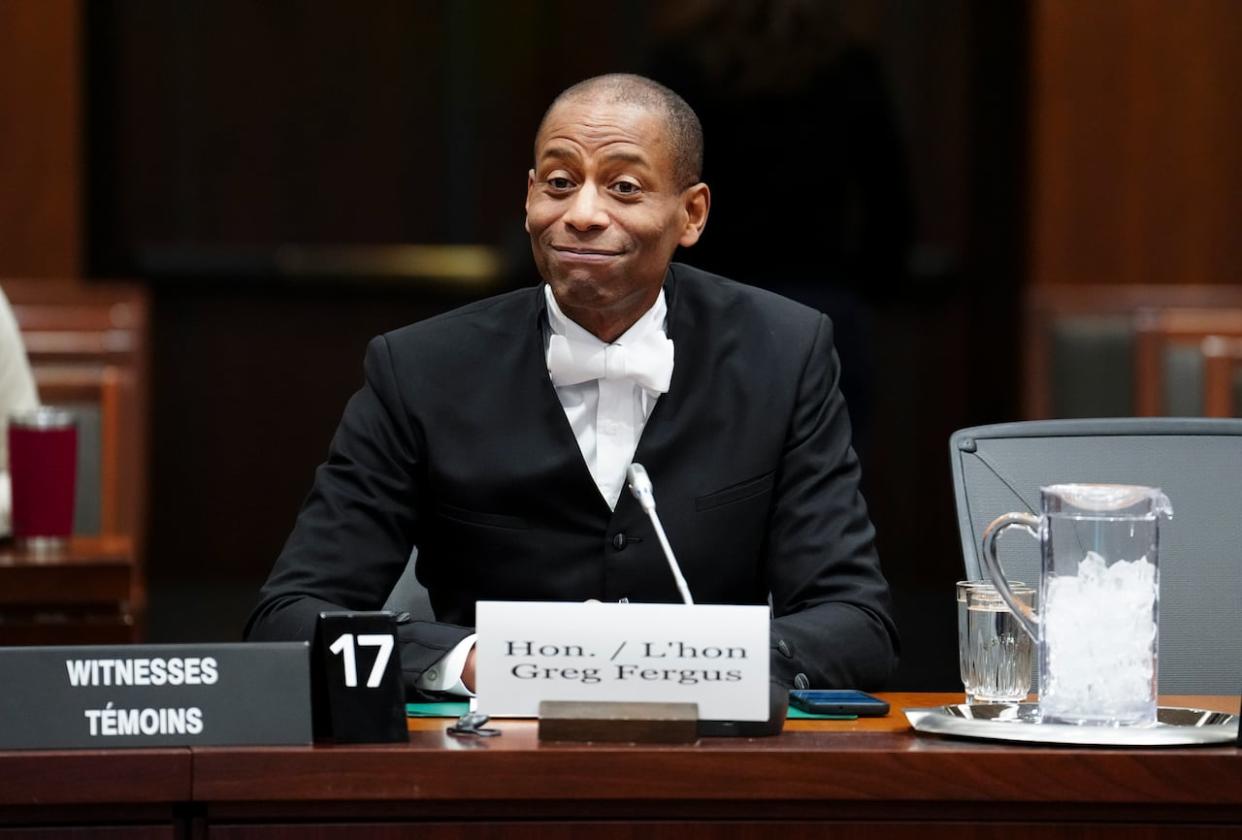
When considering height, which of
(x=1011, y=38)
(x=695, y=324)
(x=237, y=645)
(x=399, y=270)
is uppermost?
(x=1011, y=38)

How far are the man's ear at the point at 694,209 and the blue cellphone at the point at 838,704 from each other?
59 centimetres

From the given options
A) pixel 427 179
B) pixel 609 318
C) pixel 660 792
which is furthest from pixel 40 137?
pixel 660 792

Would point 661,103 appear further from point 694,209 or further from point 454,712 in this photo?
point 454,712

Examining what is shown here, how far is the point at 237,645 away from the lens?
1.51 m

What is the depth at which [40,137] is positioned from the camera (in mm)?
5289

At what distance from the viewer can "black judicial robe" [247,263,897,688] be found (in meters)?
2.07

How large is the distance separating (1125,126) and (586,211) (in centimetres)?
376

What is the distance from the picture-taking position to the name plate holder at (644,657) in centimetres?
152

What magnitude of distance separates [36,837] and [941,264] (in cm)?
432

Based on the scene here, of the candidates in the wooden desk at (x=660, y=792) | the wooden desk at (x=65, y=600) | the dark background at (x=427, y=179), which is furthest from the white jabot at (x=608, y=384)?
the dark background at (x=427, y=179)

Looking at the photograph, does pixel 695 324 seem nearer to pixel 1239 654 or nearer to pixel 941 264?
pixel 1239 654

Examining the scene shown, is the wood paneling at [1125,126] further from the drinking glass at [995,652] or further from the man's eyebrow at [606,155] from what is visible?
the drinking glass at [995,652]

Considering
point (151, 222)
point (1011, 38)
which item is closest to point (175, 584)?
point (151, 222)

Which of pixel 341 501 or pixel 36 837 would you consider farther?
pixel 341 501
